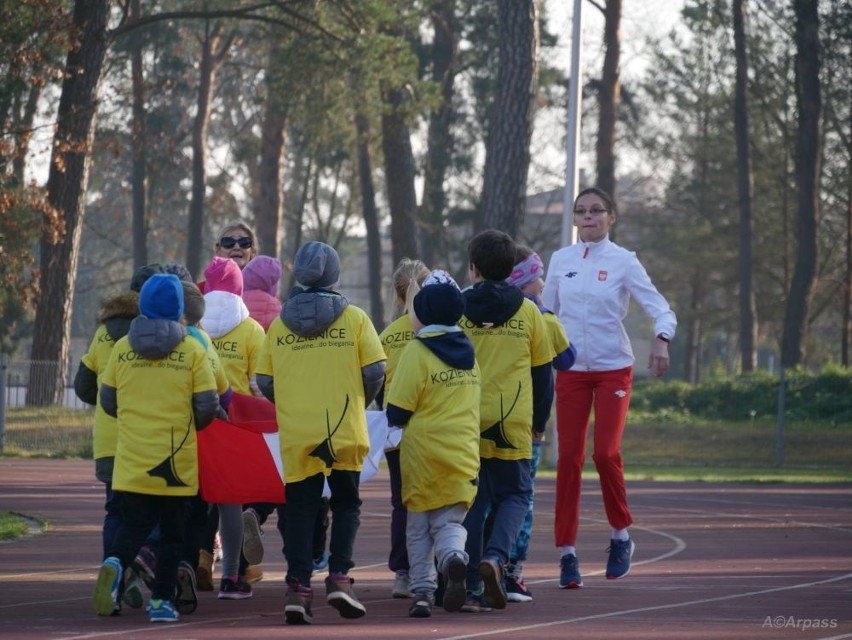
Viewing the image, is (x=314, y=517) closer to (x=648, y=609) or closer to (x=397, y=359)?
(x=397, y=359)

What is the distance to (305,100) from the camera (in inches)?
1373

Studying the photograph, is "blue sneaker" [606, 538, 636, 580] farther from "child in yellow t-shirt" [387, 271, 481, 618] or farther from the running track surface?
"child in yellow t-shirt" [387, 271, 481, 618]

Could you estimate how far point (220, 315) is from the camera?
9828 millimetres

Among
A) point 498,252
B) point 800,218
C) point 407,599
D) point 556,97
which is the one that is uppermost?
point 556,97

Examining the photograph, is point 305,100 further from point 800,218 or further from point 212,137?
point 212,137

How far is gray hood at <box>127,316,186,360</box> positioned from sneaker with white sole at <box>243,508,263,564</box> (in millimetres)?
1324

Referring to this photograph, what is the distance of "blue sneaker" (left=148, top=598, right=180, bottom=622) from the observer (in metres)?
8.23

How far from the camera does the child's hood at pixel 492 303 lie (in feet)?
29.6

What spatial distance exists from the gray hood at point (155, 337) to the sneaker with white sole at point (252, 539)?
132 cm

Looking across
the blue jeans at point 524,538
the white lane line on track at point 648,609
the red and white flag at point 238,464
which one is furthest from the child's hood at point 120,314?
the white lane line on track at point 648,609

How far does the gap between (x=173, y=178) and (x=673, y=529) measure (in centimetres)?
4522

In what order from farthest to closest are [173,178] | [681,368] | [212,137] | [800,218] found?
[681,368] → [212,137] → [173,178] → [800,218]

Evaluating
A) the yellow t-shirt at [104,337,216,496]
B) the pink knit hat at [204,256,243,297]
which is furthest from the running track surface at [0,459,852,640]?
the pink knit hat at [204,256,243,297]

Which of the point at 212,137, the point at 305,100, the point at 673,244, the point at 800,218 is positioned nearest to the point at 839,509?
the point at 305,100
